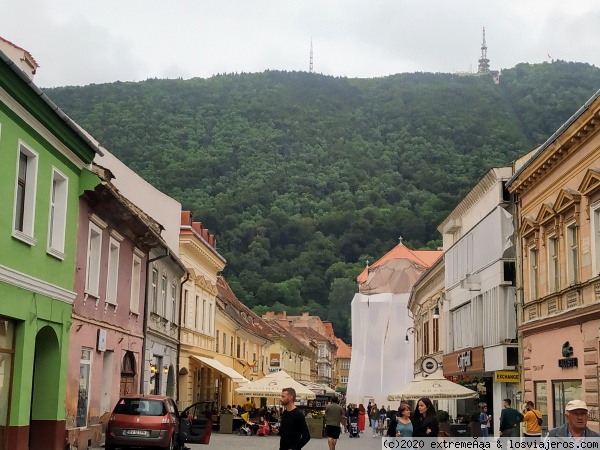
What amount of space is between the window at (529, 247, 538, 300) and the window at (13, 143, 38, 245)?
46.3 ft

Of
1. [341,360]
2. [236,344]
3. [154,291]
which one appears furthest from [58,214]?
[341,360]

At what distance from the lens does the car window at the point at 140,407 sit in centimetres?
1992

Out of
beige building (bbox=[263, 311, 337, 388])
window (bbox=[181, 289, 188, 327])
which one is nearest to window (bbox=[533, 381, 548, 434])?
window (bbox=[181, 289, 188, 327])

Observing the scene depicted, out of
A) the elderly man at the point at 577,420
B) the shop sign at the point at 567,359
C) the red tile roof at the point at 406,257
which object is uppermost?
the red tile roof at the point at 406,257

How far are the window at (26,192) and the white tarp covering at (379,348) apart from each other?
4632 centimetres

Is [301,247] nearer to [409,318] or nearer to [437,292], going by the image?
[409,318]

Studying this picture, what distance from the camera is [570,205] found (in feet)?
66.2

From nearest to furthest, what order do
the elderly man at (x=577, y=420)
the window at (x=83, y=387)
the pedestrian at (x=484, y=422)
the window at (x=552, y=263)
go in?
the elderly man at (x=577, y=420) < the window at (x=83, y=387) < the window at (x=552, y=263) < the pedestrian at (x=484, y=422)

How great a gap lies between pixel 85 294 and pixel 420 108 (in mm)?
134021

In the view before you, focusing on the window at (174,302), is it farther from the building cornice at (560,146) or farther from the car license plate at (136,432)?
the building cornice at (560,146)

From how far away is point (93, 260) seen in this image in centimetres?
2088

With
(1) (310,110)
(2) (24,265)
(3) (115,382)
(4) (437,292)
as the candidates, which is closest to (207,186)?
(1) (310,110)

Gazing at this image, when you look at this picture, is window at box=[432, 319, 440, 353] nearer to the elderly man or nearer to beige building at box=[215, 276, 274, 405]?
beige building at box=[215, 276, 274, 405]

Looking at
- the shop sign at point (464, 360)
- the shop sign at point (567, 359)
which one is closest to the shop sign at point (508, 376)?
the shop sign at point (567, 359)
